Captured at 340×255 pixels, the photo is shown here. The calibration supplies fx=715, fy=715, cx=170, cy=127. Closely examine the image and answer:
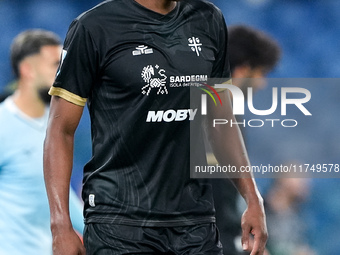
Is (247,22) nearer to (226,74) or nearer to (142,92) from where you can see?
(226,74)

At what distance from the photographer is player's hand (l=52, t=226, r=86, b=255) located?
2.14 metres

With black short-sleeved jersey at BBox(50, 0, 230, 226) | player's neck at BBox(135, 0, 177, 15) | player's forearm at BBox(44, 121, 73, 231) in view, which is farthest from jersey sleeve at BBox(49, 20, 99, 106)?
player's neck at BBox(135, 0, 177, 15)

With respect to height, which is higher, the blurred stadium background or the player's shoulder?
the player's shoulder

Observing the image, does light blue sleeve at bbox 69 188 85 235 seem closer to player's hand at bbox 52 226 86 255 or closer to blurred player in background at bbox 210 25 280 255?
blurred player in background at bbox 210 25 280 255

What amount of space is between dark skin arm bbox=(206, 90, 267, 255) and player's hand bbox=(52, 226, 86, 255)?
0.58 metres

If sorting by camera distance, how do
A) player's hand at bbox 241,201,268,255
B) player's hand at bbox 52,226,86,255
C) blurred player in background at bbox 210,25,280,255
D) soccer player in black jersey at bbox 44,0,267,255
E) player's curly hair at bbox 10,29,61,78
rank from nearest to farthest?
player's hand at bbox 52,226,86,255 → soccer player in black jersey at bbox 44,0,267,255 → player's hand at bbox 241,201,268,255 → blurred player in background at bbox 210,25,280,255 → player's curly hair at bbox 10,29,61,78

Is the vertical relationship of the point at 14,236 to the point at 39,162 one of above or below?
below

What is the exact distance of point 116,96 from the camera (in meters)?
2.30

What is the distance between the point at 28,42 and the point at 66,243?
1.94 meters

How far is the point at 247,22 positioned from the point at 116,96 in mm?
1641

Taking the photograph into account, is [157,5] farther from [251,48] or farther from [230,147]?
[251,48]

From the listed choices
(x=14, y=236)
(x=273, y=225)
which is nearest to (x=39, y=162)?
(x=14, y=236)

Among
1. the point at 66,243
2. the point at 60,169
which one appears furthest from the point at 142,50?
the point at 66,243

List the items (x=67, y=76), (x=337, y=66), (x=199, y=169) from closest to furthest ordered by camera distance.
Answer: (x=67, y=76), (x=199, y=169), (x=337, y=66)
